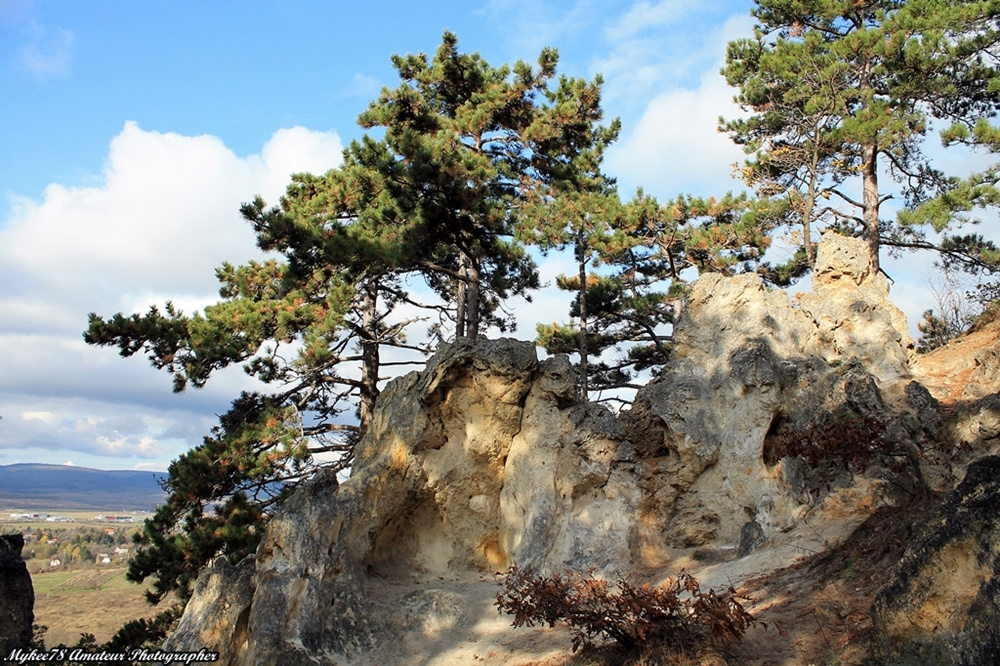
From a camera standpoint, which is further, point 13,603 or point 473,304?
point 473,304

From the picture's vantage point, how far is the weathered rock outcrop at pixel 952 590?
5910 millimetres

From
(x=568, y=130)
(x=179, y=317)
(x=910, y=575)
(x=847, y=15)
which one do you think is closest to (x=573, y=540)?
(x=910, y=575)

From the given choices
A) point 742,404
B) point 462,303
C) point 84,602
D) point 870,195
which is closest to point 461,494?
point 742,404

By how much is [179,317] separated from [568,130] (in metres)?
12.1

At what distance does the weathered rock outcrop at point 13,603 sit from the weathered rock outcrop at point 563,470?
2.01m

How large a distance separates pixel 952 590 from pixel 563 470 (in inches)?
309

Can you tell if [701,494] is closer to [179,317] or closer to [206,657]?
[206,657]

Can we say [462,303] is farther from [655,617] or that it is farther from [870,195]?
[655,617]

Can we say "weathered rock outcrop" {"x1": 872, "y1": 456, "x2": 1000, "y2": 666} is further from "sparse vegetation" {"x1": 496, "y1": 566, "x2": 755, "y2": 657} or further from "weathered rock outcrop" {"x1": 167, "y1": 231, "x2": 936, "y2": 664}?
"weathered rock outcrop" {"x1": 167, "y1": 231, "x2": 936, "y2": 664}

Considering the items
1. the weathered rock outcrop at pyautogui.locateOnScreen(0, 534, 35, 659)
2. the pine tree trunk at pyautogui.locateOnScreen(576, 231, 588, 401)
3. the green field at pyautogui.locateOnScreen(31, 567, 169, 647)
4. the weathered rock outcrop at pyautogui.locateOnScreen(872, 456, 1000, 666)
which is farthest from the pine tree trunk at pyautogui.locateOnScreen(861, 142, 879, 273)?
the green field at pyautogui.locateOnScreen(31, 567, 169, 647)

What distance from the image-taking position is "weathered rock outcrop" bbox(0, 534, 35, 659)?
10.4 metres

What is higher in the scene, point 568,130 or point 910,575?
point 568,130

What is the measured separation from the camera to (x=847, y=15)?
73.7ft

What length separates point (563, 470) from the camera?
13.6m
